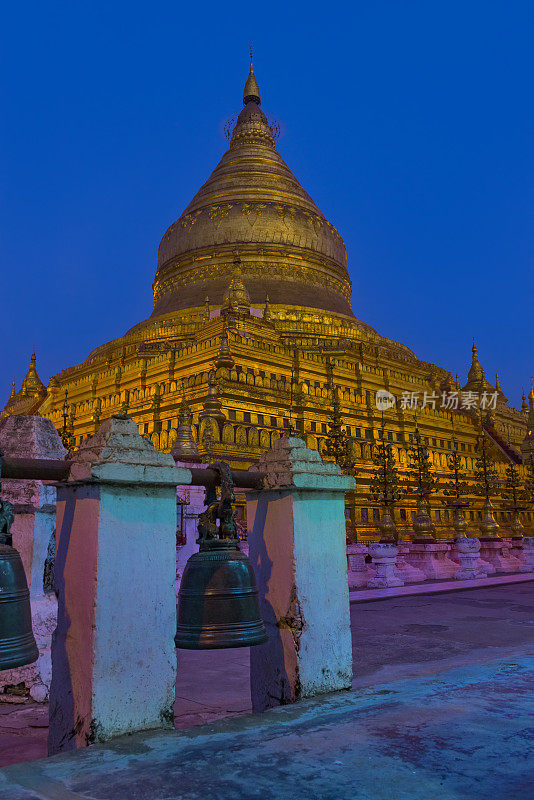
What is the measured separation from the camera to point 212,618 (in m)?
3.31

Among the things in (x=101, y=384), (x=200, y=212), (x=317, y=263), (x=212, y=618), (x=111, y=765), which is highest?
(x=200, y=212)

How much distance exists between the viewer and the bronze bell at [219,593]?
10.8 feet

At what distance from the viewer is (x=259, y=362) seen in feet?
87.0

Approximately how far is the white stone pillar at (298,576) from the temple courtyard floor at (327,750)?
1.03 ft

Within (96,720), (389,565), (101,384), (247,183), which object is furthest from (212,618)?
(247,183)

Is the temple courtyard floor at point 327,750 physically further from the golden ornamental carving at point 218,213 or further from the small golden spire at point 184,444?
the golden ornamental carving at point 218,213

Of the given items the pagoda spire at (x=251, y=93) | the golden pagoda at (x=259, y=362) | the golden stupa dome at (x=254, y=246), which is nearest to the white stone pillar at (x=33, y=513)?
the golden pagoda at (x=259, y=362)

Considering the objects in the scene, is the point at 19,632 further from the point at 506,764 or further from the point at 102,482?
the point at 506,764

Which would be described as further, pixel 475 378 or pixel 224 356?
pixel 475 378

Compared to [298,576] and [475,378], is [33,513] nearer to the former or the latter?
[298,576]

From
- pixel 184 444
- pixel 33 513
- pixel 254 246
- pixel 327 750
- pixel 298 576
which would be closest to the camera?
pixel 327 750

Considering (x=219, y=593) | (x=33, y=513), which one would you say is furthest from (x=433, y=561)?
(x=219, y=593)

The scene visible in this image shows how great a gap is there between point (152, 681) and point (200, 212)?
38.0m

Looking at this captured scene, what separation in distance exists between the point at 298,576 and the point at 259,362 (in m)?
22.8
